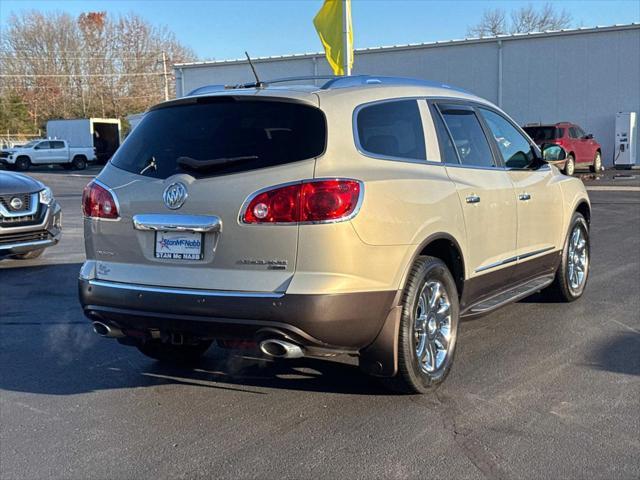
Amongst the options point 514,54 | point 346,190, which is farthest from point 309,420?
point 514,54

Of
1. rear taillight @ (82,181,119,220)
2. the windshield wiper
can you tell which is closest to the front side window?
the windshield wiper

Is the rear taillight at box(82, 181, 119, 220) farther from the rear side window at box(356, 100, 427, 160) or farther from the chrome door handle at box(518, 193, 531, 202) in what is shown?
the chrome door handle at box(518, 193, 531, 202)

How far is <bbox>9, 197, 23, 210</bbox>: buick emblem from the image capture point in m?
8.62

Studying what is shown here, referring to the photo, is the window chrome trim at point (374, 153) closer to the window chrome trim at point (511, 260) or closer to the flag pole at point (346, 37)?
the window chrome trim at point (511, 260)

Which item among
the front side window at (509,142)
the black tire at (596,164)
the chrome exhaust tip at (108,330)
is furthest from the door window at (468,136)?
the black tire at (596,164)

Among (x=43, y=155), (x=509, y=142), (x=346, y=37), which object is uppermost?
(x=346, y=37)

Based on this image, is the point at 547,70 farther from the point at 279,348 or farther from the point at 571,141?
the point at 279,348

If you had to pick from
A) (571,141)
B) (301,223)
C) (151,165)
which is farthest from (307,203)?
(571,141)

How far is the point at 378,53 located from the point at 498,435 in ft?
105

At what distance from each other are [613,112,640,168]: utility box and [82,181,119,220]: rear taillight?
2830 cm

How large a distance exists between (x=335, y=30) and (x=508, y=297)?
40.0ft

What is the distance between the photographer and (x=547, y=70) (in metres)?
30.9

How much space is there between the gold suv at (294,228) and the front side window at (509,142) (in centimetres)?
89

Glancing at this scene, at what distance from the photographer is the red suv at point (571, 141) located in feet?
78.6
